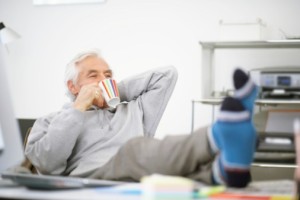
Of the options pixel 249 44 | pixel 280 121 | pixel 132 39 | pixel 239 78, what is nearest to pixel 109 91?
pixel 239 78

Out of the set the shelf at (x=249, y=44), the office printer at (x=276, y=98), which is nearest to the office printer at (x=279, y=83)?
the office printer at (x=276, y=98)

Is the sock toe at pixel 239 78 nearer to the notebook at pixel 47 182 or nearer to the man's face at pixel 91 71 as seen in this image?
the notebook at pixel 47 182

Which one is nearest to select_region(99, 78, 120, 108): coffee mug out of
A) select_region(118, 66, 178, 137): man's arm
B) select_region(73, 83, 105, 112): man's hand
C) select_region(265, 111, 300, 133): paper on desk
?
select_region(73, 83, 105, 112): man's hand

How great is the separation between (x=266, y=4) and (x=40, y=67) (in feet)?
5.54

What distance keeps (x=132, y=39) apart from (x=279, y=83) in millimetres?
1167

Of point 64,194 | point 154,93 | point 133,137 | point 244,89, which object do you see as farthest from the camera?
→ point 154,93

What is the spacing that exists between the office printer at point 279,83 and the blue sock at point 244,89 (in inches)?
55.7

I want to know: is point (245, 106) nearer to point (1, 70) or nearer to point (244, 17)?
point (1, 70)

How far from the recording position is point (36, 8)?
349cm

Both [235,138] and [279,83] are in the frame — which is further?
[279,83]

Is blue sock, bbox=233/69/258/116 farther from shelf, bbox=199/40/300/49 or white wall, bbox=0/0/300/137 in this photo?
white wall, bbox=0/0/300/137

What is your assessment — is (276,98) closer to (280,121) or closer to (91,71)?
(280,121)

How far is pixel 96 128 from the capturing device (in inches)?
70.5

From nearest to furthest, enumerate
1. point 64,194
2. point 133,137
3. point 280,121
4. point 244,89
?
1. point 64,194
2. point 244,89
3. point 133,137
4. point 280,121
